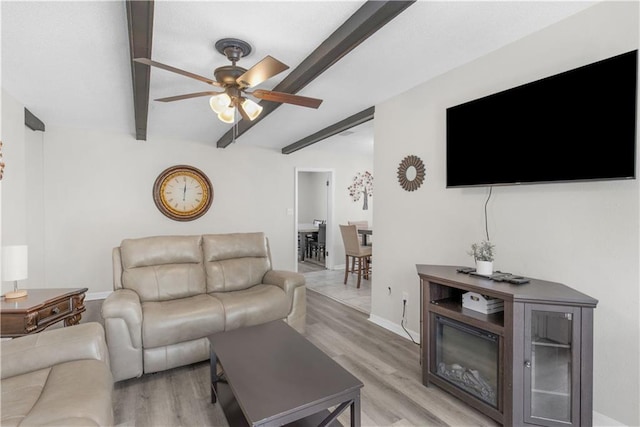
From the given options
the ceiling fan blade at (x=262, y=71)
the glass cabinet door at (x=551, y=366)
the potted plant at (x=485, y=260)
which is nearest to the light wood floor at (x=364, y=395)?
the glass cabinet door at (x=551, y=366)

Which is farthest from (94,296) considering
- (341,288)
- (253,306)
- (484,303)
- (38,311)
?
(484,303)

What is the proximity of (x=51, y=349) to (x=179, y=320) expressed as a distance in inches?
32.8

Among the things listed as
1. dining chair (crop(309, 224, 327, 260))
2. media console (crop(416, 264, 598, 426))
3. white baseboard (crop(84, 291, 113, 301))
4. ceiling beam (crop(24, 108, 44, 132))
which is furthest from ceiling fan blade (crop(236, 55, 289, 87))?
dining chair (crop(309, 224, 327, 260))

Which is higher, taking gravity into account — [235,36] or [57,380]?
[235,36]

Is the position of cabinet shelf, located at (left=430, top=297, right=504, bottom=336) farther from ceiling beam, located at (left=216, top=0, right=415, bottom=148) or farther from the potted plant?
ceiling beam, located at (left=216, top=0, right=415, bottom=148)

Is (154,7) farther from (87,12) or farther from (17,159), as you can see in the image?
(17,159)

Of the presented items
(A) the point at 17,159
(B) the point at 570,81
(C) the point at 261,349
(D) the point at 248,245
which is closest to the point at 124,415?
(C) the point at 261,349

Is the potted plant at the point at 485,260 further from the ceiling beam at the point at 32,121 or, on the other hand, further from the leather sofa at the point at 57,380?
the ceiling beam at the point at 32,121

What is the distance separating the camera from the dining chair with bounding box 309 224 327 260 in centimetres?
719

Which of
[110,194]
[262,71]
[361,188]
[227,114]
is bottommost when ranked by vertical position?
[110,194]

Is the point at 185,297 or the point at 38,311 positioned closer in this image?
the point at 38,311

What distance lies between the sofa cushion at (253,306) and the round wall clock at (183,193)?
2451mm

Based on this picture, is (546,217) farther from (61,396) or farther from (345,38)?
(61,396)

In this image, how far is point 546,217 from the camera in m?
2.07
